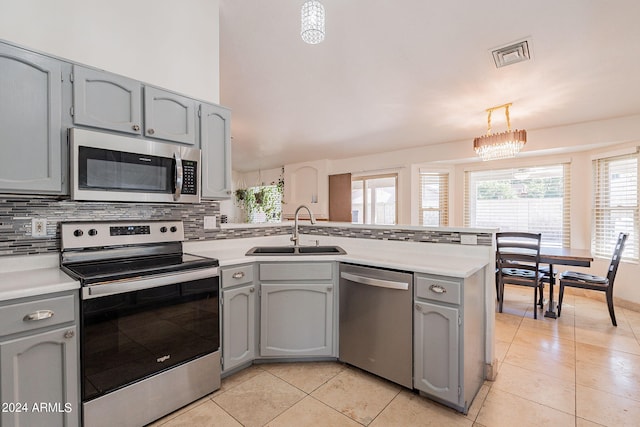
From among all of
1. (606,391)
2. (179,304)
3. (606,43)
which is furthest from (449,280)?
(606,43)

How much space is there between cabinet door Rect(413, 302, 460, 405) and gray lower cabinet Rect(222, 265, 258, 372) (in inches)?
45.1

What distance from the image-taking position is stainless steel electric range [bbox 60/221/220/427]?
1413 mm

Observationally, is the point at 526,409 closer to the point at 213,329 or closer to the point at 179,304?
the point at 213,329

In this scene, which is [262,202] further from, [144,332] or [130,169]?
[144,332]

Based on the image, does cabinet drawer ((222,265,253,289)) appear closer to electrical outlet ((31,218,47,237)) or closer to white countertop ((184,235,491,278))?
white countertop ((184,235,491,278))

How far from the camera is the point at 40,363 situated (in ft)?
4.20

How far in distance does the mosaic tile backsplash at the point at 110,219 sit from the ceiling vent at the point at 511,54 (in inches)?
59.0

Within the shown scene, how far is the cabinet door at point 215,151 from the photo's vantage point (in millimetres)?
2104

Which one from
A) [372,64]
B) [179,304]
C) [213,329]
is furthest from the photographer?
[372,64]

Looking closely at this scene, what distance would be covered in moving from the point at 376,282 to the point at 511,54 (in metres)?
2.16

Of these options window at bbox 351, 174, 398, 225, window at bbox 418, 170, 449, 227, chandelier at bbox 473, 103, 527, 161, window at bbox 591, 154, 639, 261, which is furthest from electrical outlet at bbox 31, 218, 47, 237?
window at bbox 591, 154, 639, 261

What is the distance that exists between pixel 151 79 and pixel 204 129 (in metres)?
0.51

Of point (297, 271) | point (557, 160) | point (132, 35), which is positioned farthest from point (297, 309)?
point (557, 160)

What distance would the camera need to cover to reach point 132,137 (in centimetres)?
177
